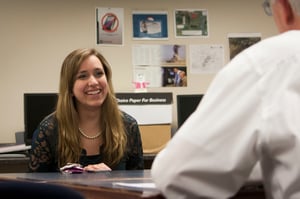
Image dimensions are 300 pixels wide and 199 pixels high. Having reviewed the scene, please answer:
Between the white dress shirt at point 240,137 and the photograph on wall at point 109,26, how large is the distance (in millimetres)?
2648

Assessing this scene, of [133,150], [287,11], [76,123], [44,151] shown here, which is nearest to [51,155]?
[44,151]

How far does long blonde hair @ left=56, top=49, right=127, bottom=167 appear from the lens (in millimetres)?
2225

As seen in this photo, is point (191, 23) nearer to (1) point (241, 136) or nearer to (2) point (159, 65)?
(2) point (159, 65)

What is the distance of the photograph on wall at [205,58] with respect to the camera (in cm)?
356

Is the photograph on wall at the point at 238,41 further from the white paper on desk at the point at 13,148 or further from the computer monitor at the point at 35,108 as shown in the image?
the white paper on desk at the point at 13,148

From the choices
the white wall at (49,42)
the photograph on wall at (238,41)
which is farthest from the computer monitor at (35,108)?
the photograph on wall at (238,41)

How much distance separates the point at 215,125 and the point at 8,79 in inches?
107

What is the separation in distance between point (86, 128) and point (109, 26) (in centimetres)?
132

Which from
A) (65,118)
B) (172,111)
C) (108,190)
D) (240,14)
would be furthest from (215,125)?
(240,14)

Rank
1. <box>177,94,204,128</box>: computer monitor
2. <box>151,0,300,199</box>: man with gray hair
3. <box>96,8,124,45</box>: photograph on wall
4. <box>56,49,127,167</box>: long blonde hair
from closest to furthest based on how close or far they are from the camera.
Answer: <box>151,0,300,199</box>: man with gray hair
<box>56,49,127,167</box>: long blonde hair
<box>177,94,204,128</box>: computer monitor
<box>96,8,124,45</box>: photograph on wall

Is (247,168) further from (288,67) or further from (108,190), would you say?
(108,190)

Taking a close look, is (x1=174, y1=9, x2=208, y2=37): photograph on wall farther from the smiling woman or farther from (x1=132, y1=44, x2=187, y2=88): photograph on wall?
the smiling woman

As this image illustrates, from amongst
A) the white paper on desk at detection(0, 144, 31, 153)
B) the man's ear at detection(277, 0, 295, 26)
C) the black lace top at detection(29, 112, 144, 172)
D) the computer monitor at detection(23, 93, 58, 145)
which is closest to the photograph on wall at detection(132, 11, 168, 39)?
the computer monitor at detection(23, 93, 58, 145)

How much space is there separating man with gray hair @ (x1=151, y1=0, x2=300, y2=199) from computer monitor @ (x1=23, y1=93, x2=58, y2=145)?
7.71 ft
